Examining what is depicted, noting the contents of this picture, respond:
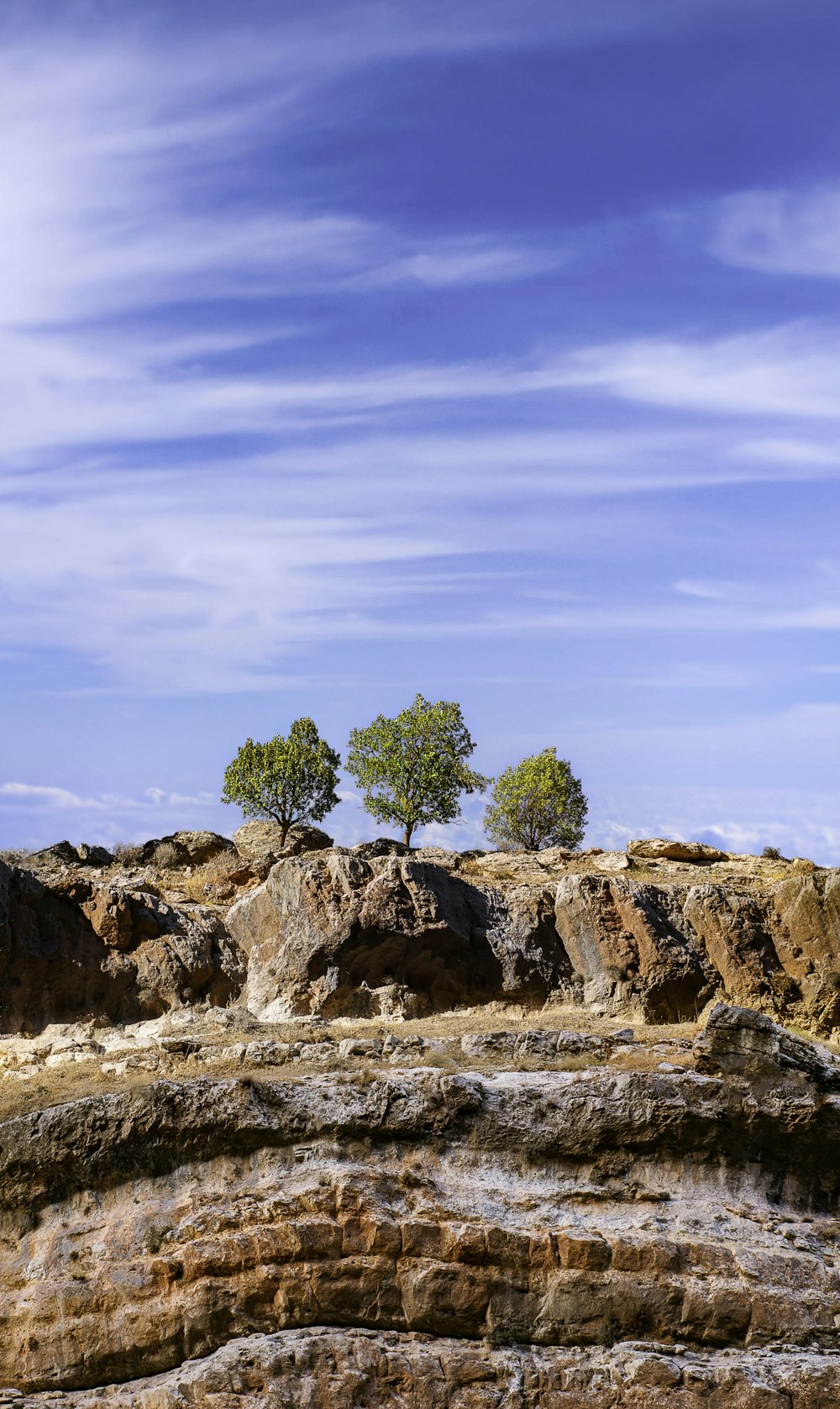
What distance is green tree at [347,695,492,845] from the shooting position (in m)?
58.3

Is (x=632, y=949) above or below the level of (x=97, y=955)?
above

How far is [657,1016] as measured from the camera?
86.2 feet

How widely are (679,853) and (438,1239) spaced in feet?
77.2

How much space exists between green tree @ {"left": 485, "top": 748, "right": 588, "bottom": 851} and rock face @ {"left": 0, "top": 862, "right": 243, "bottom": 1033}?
3899 cm

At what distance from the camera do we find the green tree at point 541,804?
216 ft

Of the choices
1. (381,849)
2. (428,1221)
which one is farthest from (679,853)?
(428,1221)

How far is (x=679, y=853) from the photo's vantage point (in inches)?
1451

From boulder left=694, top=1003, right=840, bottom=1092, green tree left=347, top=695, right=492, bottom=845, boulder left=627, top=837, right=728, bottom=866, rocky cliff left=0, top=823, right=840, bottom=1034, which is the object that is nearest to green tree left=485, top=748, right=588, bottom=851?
green tree left=347, top=695, right=492, bottom=845

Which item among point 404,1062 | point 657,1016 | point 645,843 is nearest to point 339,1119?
point 404,1062

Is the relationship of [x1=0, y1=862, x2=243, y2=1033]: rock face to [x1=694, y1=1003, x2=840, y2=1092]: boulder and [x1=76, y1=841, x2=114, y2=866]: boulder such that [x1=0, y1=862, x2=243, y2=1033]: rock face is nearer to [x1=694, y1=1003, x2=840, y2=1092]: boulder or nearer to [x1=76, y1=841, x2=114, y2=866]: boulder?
[x1=76, y1=841, x2=114, y2=866]: boulder

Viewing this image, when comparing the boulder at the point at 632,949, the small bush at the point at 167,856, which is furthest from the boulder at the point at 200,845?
the boulder at the point at 632,949

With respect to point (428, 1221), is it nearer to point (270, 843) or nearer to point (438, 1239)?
point (438, 1239)

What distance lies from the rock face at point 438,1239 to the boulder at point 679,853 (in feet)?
64.4

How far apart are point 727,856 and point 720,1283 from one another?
23.7m
